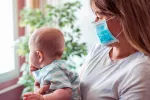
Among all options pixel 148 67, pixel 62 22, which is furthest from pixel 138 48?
pixel 62 22

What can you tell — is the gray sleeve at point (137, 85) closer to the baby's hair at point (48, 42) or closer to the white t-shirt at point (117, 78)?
the white t-shirt at point (117, 78)

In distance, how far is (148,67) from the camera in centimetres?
100

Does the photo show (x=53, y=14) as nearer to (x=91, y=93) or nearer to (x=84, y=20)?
(x=84, y=20)

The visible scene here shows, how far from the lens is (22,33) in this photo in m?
2.61

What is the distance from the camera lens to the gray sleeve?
96 centimetres

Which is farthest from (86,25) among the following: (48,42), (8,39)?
(48,42)

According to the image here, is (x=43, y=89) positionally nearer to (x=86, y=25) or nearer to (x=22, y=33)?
(x=22, y=33)

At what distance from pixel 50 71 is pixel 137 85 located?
0.43 metres

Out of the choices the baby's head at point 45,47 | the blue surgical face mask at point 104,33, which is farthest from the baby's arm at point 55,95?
the blue surgical face mask at point 104,33

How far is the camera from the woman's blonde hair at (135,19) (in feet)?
3.34

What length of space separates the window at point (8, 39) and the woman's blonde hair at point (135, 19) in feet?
5.20

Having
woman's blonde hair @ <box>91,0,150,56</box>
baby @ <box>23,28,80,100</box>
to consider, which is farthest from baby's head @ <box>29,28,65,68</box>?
woman's blonde hair @ <box>91,0,150,56</box>

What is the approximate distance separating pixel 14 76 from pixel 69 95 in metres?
1.46

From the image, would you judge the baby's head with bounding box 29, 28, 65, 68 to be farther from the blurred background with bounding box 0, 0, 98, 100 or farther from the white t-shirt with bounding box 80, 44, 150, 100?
the blurred background with bounding box 0, 0, 98, 100
